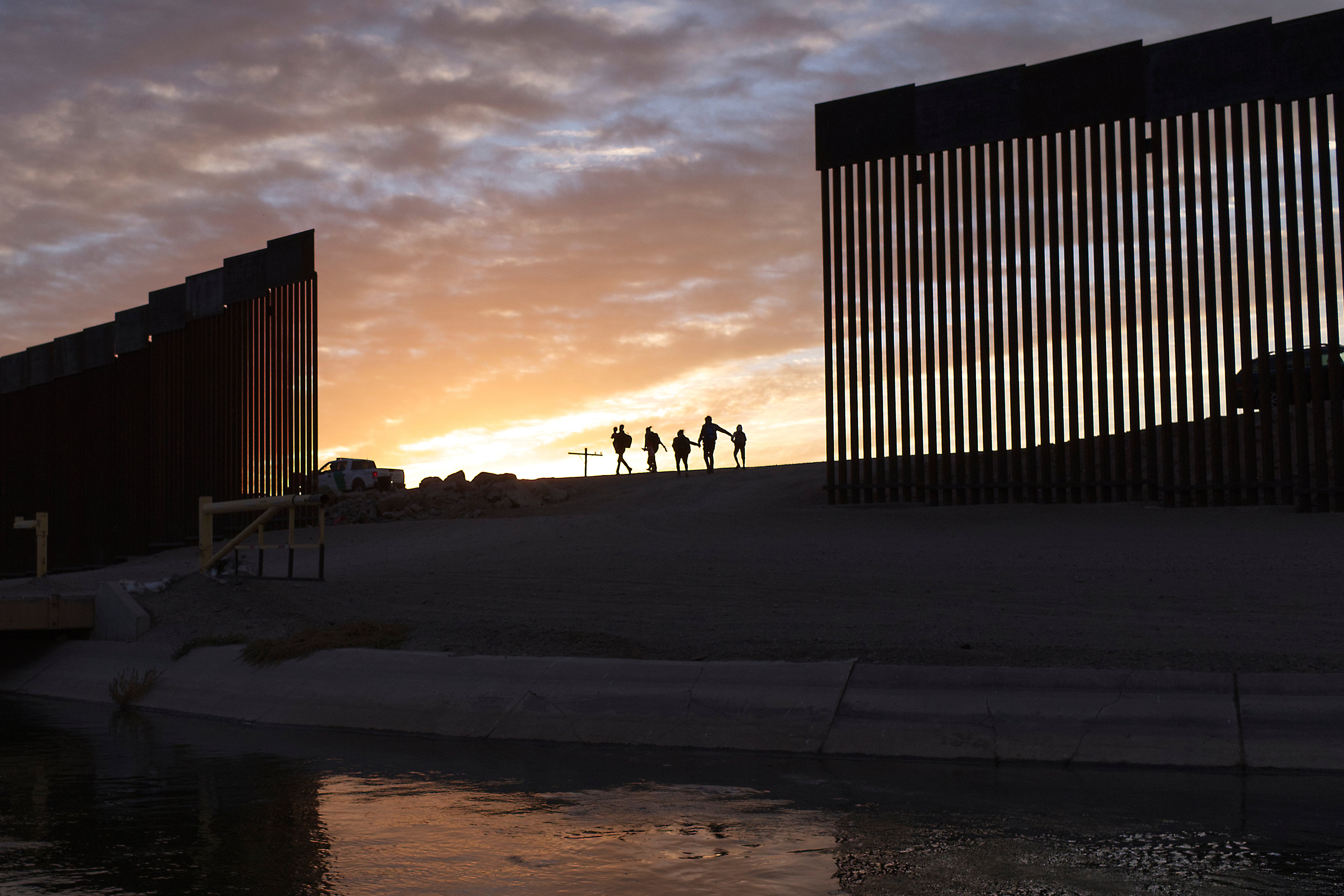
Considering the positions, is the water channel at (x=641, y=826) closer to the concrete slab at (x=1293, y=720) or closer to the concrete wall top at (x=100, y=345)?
the concrete slab at (x=1293, y=720)

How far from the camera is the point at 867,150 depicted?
853 inches

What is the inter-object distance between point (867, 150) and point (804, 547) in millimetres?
8022

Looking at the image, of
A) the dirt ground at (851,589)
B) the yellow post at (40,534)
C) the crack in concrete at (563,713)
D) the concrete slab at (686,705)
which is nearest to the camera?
the concrete slab at (686,705)

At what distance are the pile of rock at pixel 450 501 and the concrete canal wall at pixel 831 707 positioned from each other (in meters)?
16.6

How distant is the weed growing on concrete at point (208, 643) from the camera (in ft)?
42.7

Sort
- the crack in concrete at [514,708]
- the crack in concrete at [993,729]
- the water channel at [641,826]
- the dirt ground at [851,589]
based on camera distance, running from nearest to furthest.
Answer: the water channel at [641,826] < the crack in concrete at [993,729] < the crack in concrete at [514,708] < the dirt ground at [851,589]

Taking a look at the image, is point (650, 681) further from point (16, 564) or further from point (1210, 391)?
point (16, 564)

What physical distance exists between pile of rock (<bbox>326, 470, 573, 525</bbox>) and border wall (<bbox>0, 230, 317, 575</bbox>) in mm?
2973

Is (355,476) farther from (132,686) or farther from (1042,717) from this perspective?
(1042,717)

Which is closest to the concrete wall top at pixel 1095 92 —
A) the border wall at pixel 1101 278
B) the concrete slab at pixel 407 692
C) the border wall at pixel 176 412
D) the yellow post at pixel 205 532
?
the border wall at pixel 1101 278

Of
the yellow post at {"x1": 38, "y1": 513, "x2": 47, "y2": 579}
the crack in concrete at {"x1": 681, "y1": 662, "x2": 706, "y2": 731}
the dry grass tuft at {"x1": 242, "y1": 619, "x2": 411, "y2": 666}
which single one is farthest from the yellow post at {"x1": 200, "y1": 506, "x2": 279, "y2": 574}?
Result: the crack in concrete at {"x1": 681, "y1": 662, "x2": 706, "y2": 731}

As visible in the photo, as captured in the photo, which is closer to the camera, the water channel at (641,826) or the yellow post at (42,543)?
the water channel at (641,826)

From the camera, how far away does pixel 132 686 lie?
12.6 meters

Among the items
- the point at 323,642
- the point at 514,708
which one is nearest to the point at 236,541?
the point at 323,642
